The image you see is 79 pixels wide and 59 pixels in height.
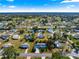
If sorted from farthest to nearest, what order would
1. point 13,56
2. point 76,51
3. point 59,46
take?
point 59,46 < point 76,51 < point 13,56

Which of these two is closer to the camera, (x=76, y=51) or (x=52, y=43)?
(x=76, y=51)

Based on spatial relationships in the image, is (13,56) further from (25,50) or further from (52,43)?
(52,43)

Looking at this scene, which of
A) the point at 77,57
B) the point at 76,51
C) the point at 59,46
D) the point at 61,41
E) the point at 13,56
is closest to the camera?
the point at 13,56

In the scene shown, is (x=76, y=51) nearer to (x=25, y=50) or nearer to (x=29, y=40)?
(x=25, y=50)

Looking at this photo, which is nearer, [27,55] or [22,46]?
[27,55]

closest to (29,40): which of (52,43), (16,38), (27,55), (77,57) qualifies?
(16,38)

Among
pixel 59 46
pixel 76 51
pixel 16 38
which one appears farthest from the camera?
pixel 16 38

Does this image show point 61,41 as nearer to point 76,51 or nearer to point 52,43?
point 52,43

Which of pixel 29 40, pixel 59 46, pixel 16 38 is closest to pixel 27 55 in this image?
pixel 59 46

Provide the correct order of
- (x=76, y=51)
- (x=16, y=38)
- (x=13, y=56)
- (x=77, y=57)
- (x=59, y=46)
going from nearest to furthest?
(x=13, y=56)
(x=77, y=57)
(x=76, y=51)
(x=59, y=46)
(x=16, y=38)
